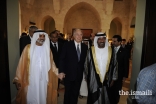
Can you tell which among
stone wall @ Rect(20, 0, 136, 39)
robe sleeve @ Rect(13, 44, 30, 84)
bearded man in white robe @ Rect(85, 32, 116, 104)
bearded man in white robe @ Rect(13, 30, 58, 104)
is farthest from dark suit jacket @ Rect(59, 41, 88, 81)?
stone wall @ Rect(20, 0, 136, 39)

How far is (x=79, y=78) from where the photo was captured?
8.97ft

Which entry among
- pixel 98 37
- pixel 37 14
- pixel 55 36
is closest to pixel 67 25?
pixel 37 14

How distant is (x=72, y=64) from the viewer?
2.63 metres

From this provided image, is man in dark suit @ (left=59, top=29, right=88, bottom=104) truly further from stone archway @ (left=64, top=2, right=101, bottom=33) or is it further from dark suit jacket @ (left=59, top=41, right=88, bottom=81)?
stone archway @ (left=64, top=2, right=101, bottom=33)

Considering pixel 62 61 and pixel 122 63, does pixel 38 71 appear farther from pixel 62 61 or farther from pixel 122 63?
pixel 122 63

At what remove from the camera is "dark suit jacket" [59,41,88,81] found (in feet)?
8.64

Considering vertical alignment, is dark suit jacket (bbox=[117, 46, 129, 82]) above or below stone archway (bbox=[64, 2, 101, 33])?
below

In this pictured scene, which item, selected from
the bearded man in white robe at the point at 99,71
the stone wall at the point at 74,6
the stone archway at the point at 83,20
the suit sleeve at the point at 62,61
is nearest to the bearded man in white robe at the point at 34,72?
the suit sleeve at the point at 62,61

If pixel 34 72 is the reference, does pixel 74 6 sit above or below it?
above

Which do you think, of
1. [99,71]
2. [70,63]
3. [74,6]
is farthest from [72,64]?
[74,6]

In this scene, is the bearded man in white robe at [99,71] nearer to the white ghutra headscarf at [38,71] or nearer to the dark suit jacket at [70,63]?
the dark suit jacket at [70,63]

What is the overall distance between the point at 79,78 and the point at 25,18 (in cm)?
1006

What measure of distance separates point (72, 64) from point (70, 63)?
0.05 metres

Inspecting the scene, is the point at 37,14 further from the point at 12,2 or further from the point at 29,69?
the point at 29,69
